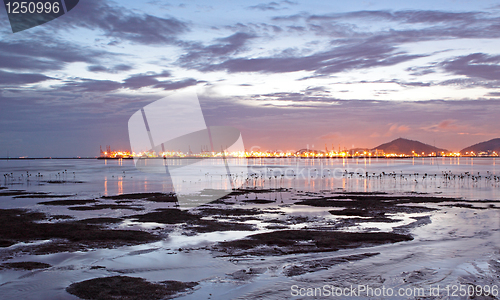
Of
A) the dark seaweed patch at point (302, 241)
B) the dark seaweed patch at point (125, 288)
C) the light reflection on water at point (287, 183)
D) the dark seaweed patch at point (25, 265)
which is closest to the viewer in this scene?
the dark seaweed patch at point (125, 288)

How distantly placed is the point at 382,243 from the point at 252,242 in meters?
5.43

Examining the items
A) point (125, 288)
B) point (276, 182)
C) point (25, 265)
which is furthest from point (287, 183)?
point (125, 288)

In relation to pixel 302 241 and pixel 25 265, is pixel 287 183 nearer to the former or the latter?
pixel 302 241

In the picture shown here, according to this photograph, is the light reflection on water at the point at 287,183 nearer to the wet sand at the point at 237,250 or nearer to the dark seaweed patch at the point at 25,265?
the wet sand at the point at 237,250

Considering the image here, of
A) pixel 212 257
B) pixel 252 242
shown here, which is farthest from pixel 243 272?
pixel 252 242

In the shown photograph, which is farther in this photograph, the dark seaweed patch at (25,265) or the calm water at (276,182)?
the calm water at (276,182)

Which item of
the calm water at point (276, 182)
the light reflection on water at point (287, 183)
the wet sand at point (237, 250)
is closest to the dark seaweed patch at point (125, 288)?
the wet sand at point (237, 250)

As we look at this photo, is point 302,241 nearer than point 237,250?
No

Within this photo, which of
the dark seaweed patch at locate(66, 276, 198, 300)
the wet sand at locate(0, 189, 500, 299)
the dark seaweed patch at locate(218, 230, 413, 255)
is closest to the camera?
the dark seaweed patch at locate(66, 276, 198, 300)

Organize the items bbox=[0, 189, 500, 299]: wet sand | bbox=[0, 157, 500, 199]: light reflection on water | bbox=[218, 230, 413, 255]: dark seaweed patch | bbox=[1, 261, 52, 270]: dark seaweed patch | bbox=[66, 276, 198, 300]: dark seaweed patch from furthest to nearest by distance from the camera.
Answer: bbox=[0, 157, 500, 199]: light reflection on water
bbox=[218, 230, 413, 255]: dark seaweed patch
bbox=[1, 261, 52, 270]: dark seaweed patch
bbox=[0, 189, 500, 299]: wet sand
bbox=[66, 276, 198, 300]: dark seaweed patch

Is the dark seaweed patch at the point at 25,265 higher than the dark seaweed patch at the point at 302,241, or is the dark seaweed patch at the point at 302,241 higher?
the dark seaweed patch at the point at 25,265

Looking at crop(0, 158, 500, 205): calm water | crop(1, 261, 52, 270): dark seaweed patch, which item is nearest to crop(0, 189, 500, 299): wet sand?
crop(1, 261, 52, 270): dark seaweed patch

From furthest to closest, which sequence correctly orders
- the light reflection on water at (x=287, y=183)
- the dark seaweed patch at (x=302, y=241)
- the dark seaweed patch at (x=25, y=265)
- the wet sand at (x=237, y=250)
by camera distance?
the light reflection on water at (x=287, y=183)
the dark seaweed patch at (x=302, y=241)
the dark seaweed patch at (x=25, y=265)
the wet sand at (x=237, y=250)

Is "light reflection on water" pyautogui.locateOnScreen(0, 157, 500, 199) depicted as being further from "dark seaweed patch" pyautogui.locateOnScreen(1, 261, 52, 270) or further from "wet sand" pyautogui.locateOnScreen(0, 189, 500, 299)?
"dark seaweed patch" pyautogui.locateOnScreen(1, 261, 52, 270)
